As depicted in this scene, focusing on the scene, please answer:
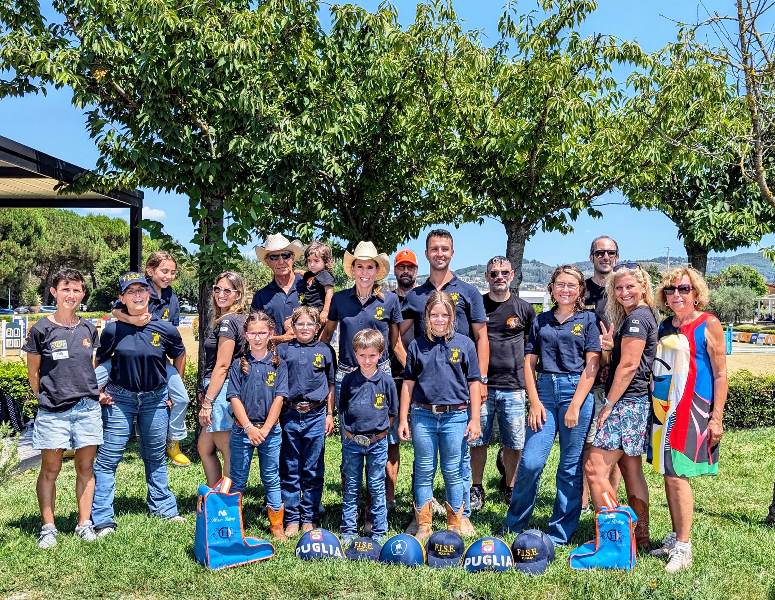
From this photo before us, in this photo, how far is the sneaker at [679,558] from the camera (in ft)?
14.0

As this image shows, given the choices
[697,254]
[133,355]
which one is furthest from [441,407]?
[697,254]

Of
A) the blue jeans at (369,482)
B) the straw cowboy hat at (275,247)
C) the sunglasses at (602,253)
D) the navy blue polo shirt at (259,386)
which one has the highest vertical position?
the straw cowboy hat at (275,247)

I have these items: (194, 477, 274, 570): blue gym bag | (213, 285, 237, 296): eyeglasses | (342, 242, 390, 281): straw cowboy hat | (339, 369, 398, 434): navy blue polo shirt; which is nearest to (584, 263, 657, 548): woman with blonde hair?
(339, 369, 398, 434): navy blue polo shirt

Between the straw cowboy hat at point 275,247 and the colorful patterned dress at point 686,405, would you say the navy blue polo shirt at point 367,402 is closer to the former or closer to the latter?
the straw cowboy hat at point 275,247

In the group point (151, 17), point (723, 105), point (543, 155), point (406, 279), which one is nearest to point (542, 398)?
point (406, 279)

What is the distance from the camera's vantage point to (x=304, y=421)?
196 inches

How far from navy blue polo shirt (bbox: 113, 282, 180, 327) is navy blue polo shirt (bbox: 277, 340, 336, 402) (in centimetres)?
184

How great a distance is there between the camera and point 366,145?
993cm

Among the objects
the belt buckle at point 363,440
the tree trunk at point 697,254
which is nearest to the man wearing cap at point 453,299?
the belt buckle at point 363,440

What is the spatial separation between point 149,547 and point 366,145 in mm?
6865

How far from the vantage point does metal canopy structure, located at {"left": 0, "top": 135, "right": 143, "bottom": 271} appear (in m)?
7.79

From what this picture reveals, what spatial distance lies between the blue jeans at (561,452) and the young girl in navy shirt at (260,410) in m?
1.87

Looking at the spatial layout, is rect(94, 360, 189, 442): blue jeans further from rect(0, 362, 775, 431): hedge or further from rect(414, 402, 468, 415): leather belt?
rect(0, 362, 775, 431): hedge

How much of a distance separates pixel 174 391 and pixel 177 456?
7.32 ft
